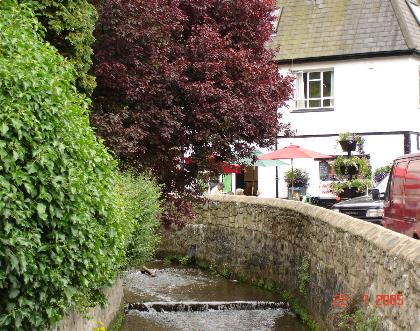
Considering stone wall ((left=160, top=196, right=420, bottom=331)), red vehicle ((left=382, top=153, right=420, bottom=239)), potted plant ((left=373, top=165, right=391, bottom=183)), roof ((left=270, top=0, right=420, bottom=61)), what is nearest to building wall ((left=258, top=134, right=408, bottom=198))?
potted plant ((left=373, top=165, right=391, bottom=183))

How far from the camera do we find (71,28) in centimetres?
1038

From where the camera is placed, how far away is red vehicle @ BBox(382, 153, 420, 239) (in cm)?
1134

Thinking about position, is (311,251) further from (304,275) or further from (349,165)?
(349,165)

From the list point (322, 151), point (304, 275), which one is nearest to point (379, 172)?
point (322, 151)

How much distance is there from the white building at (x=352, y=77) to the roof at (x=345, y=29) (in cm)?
4

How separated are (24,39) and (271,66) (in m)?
9.37

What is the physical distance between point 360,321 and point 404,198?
3.92 m

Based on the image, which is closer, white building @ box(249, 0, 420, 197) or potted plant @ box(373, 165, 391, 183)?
potted plant @ box(373, 165, 391, 183)

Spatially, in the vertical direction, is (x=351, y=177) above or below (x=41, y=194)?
above

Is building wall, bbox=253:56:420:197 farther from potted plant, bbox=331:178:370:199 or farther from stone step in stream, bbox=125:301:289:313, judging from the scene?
stone step in stream, bbox=125:301:289:313

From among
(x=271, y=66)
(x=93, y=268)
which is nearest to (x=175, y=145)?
(x=271, y=66)

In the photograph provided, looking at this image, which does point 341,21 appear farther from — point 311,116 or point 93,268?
point 93,268

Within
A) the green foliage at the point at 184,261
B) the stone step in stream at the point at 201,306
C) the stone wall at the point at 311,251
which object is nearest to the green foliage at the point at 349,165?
the stone wall at the point at 311,251

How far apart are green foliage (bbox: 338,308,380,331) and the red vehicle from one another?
2.54 meters
